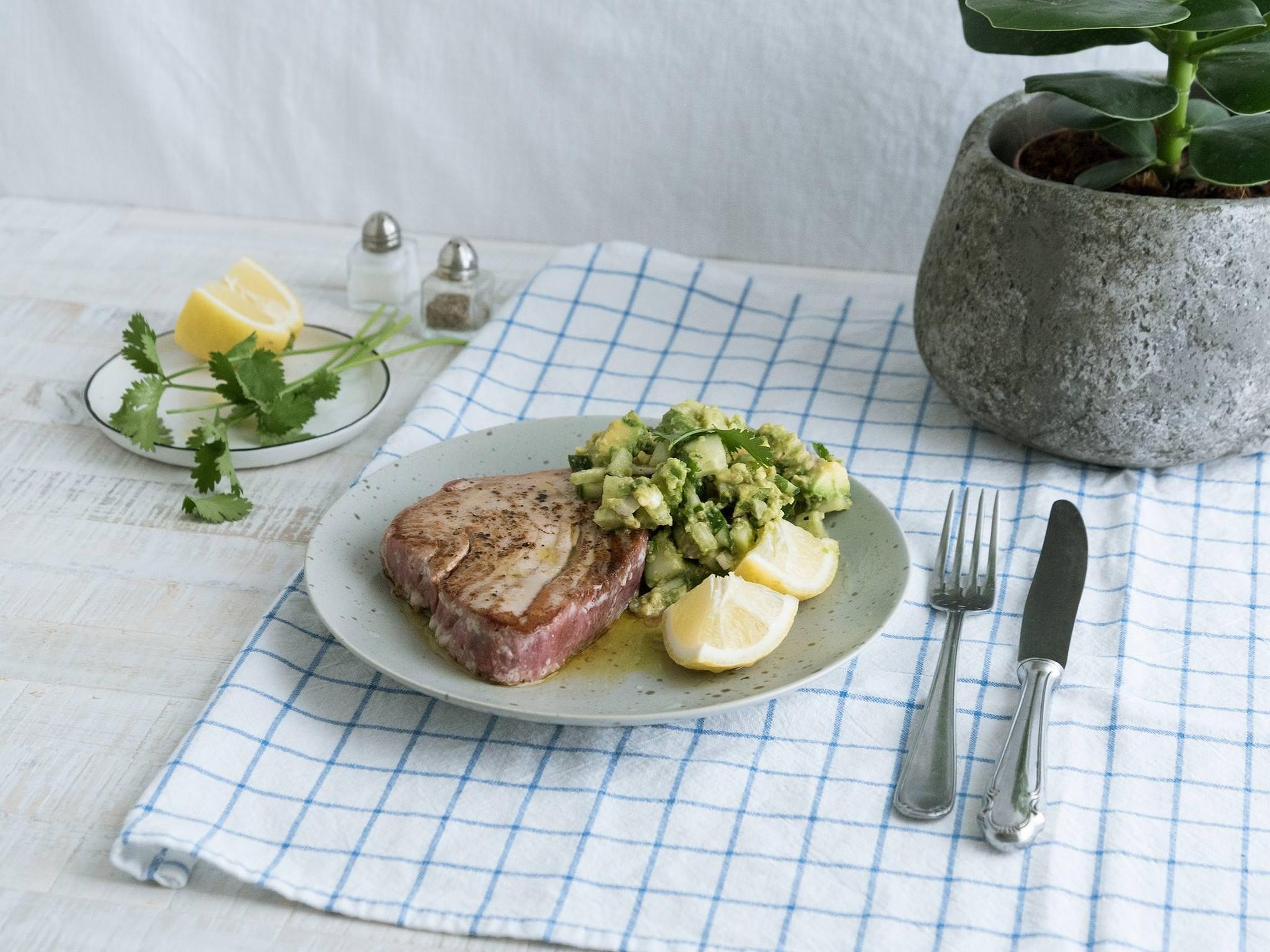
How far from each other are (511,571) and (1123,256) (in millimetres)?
608

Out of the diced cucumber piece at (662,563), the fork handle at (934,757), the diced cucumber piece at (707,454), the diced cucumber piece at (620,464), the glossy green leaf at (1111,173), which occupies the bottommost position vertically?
the fork handle at (934,757)

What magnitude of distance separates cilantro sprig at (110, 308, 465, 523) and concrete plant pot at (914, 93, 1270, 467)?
2.08 ft

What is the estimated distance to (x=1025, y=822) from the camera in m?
0.87

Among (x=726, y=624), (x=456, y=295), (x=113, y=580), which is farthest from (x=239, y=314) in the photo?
(x=726, y=624)

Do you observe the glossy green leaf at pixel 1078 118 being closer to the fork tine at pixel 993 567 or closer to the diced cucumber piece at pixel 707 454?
the fork tine at pixel 993 567

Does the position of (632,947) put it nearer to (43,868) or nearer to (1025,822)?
(1025,822)

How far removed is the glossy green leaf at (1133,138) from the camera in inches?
47.7

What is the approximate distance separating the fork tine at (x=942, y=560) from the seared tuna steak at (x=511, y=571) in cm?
26

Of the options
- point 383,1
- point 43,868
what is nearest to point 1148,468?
point 43,868

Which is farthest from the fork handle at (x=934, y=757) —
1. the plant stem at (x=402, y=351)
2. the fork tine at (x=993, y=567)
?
the plant stem at (x=402, y=351)

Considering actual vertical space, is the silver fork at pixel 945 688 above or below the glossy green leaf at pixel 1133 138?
below

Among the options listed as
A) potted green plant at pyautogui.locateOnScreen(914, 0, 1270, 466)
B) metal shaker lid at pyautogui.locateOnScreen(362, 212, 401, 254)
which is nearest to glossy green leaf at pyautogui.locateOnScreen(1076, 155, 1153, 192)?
potted green plant at pyautogui.locateOnScreen(914, 0, 1270, 466)

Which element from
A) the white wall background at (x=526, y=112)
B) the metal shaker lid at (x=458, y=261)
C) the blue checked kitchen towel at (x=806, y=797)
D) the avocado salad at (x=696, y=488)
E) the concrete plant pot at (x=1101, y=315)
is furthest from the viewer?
the white wall background at (x=526, y=112)

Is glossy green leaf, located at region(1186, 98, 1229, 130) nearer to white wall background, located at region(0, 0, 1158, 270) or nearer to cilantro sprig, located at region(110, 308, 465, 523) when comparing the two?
white wall background, located at region(0, 0, 1158, 270)
